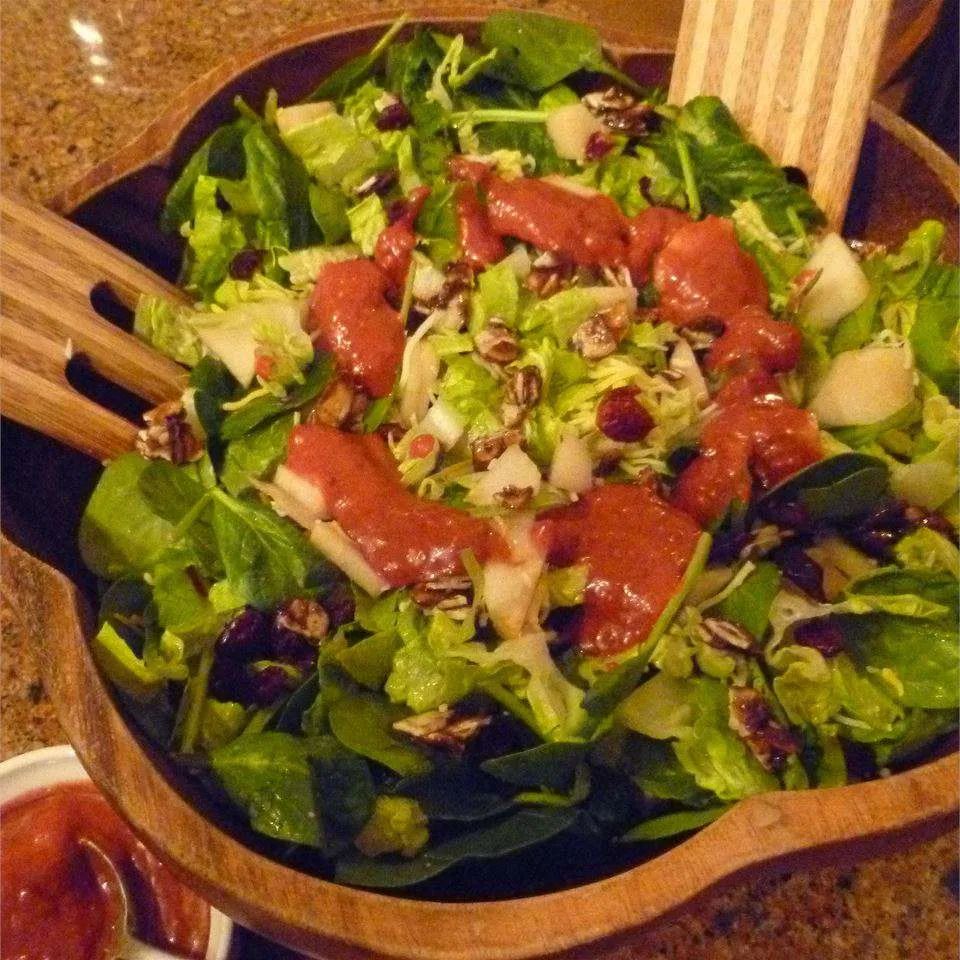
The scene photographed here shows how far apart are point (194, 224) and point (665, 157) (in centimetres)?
70

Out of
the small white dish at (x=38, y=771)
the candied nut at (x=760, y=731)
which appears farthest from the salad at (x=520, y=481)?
the small white dish at (x=38, y=771)

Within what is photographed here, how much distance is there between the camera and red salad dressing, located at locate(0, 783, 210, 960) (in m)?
0.98

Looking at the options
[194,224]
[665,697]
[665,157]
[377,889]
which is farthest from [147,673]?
[665,157]

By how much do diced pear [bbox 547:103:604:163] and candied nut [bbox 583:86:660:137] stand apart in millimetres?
13

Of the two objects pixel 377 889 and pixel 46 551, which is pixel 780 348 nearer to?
pixel 377 889

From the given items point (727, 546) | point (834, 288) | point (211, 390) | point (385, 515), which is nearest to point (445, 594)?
→ point (385, 515)

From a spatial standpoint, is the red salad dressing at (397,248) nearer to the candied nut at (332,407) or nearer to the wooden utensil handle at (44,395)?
the candied nut at (332,407)

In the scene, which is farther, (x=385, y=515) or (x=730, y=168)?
(x=730, y=168)

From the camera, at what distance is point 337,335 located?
126 centimetres

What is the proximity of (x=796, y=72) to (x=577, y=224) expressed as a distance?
1.25ft

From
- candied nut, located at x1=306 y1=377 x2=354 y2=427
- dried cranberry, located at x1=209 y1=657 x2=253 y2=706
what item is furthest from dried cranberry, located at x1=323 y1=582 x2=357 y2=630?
candied nut, located at x1=306 y1=377 x2=354 y2=427

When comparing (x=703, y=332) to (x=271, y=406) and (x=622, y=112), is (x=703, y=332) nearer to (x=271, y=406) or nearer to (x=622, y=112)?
(x=622, y=112)

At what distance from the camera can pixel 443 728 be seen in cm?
96

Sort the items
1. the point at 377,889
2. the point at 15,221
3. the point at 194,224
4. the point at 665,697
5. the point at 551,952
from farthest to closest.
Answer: the point at 194,224, the point at 15,221, the point at 665,697, the point at 377,889, the point at 551,952
